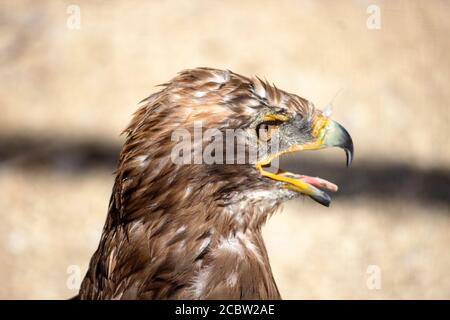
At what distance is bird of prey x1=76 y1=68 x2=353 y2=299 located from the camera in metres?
3.19

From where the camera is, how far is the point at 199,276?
3229 millimetres

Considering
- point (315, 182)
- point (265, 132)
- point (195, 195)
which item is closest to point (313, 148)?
point (315, 182)

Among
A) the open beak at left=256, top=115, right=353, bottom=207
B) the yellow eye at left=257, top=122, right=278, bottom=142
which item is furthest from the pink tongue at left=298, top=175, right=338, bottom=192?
the yellow eye at left=257, top=122, right=278, bottom=142

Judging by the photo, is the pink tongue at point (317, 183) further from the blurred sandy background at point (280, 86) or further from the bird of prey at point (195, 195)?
the blurred sandy background at point (280, 86)

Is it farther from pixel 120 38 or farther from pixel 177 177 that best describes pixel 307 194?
pixel 120 38

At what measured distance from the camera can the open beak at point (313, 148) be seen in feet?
11.0

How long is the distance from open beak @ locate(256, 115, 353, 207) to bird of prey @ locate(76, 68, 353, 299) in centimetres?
1

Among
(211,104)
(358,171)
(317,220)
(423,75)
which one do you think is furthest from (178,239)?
(423,75)

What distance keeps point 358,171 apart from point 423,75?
4.10 feet

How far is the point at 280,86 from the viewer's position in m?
5.61

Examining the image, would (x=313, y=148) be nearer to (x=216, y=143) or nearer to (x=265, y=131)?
(x=265, y=131)

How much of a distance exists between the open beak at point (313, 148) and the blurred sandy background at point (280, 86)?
1912mm

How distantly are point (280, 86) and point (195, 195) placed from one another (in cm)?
260

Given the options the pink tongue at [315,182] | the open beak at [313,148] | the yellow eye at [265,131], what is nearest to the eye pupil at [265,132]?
the yellow eye at [265,131]
